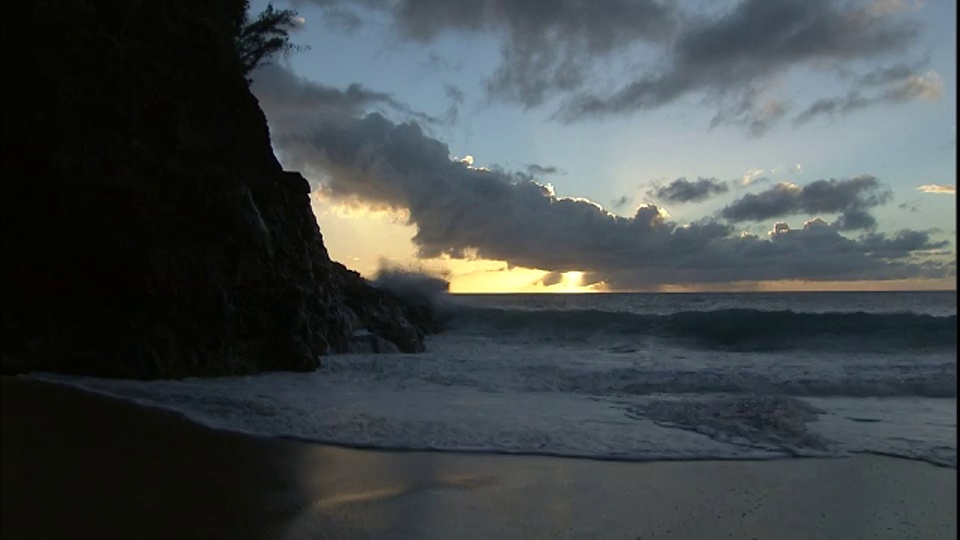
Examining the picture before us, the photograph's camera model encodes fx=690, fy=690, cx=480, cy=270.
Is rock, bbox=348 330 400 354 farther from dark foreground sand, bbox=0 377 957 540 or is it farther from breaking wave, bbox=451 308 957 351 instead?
dark foreground sand, bbox=0 377 957 540

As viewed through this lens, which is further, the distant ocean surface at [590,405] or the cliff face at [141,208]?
the cliff face at [141,208]

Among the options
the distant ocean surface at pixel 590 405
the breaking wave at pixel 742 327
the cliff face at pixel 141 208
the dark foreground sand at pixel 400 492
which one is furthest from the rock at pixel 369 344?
the dark foreground sand at pixel 400 492

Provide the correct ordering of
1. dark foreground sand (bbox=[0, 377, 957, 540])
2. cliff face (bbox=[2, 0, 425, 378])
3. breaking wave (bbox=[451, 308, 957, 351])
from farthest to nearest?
breaking wave (bbox=[451, 308, 957, 351]) → cliff face (bbox=[2, 0, 425, 378]) → dark foreground sand (bbox=[0, 377, 957, 540])

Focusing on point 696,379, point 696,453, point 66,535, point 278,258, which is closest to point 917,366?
point 696,379

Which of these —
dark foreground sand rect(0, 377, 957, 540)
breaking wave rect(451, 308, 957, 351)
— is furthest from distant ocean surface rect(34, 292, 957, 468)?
breaking wave rect(451, 308, 957, 351)

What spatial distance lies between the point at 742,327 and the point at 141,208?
21851mm

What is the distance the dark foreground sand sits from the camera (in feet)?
13.7

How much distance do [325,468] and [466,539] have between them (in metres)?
1.97

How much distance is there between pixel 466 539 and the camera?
4086mm

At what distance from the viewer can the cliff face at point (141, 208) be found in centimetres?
798

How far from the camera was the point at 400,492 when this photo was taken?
5012 millimetres

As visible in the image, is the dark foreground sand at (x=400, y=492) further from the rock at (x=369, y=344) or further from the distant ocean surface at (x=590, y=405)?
the rock at (x=369, y=344)

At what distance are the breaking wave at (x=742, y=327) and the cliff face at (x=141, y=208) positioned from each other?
47.2ft

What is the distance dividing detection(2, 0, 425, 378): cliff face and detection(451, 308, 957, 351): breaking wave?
14.4 m
